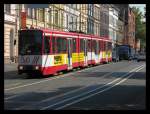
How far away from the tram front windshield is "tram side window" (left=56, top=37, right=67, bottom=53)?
106 inches

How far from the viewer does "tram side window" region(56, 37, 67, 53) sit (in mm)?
32219

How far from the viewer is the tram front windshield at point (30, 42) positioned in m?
29.5

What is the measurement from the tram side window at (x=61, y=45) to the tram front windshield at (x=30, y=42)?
2.69 meters

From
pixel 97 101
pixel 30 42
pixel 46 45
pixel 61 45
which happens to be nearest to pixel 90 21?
pixel 61 45

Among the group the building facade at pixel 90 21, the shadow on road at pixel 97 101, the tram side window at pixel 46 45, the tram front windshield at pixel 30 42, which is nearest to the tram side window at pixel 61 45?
the tram side window at pixel 46 45

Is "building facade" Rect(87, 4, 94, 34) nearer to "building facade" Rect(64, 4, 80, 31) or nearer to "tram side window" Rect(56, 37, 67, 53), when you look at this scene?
"building facade" Rect(64, 4, 80, 31)

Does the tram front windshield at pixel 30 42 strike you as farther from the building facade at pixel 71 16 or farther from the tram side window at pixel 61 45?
the building facade at pixel 71 16

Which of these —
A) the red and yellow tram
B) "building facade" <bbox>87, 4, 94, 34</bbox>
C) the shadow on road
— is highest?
"building facade" <bbox>87, 4, 94, 34</bbox>

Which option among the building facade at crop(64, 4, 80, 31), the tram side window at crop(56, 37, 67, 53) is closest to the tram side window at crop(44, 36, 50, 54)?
the tram side window at crop(56, 37, 67, 53)

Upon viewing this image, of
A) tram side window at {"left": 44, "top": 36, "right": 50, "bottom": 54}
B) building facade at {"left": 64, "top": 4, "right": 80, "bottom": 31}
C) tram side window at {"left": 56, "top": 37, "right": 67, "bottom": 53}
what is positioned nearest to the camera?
tram side window at {"left": 44, "top": 36, "right": 50, "bottom": 54}

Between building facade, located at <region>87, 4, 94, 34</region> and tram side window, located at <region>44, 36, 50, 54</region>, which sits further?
building facade, located at <region>87, 4, 94, 34</region>

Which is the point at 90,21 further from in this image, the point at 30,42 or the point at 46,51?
the point at 30,42
